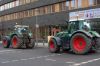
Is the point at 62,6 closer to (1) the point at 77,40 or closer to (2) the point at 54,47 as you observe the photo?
(2) the point at 54,47

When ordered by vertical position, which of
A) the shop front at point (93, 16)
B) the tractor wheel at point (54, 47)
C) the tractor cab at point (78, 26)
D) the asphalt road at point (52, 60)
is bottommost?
the asphalt road at point (52, 60)

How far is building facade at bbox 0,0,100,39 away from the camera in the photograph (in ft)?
132

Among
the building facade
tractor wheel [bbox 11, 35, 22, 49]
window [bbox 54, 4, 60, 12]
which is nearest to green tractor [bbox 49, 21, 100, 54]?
tractor wheel [bbox 11, 35, 22, 49]

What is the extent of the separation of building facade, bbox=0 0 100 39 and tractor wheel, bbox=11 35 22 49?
8757 mm

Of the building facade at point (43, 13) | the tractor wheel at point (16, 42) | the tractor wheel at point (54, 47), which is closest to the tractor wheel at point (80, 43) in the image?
the tractor wheel at point (54, 47)

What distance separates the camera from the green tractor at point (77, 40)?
2056 centimetres

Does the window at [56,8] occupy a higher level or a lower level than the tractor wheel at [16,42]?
higher

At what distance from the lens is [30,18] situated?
53.5 meters

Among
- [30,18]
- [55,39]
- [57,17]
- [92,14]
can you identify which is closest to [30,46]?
[55,39]

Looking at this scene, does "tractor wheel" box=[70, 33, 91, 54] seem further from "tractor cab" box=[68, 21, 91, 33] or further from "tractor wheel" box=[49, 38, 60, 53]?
"tractor wheel" box=[49, 38, 60, 53]

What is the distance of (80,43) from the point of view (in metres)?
21.2

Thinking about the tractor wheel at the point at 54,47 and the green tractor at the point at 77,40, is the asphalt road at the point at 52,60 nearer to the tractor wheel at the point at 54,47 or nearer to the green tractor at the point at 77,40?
the green tractor at the point at 77,40

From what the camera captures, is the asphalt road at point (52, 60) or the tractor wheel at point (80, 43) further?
the tractor wheel at point (80, 43)

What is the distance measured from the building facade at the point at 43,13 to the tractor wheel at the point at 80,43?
1567 cm
